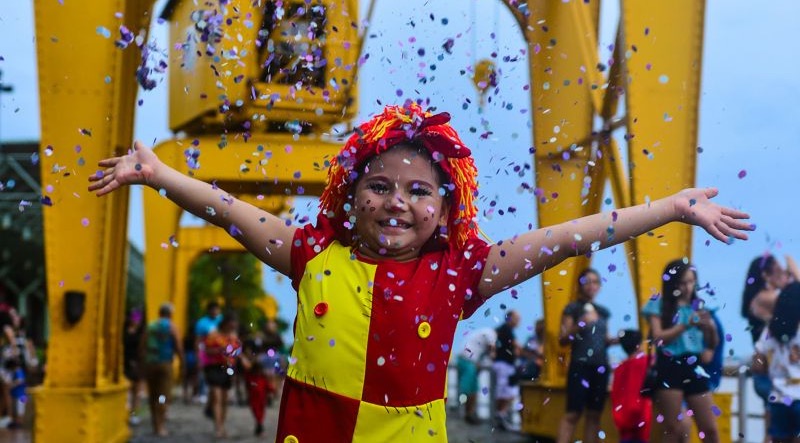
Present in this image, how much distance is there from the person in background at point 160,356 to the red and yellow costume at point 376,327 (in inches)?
329

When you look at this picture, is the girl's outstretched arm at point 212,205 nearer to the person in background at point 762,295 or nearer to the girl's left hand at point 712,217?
the girl's left hand at point 712,217

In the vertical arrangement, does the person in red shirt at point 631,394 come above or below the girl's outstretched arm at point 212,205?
below

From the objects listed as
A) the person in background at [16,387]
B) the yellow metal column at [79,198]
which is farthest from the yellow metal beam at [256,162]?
the person in background at [16,387]

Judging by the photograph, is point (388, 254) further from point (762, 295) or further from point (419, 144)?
point (762, 295)

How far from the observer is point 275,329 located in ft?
40.5

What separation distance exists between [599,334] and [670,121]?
1533 mm

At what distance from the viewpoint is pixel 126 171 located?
116 inches

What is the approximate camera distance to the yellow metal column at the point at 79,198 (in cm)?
700

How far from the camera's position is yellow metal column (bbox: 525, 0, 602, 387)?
7742 mm

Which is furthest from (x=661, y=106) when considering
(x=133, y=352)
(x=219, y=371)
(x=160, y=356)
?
(x=133, y=352)

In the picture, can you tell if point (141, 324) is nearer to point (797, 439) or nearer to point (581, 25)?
point (581, 25)

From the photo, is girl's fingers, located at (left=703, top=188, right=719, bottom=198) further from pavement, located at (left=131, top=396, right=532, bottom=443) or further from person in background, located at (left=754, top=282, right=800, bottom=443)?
pavement, located at (left=131, top=396, right=532, bottom=443)

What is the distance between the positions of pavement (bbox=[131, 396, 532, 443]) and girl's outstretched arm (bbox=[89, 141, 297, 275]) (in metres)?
6.50

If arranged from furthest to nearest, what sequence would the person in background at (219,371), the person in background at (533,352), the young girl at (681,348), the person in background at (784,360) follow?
the person in background at (533,352), the person in background at (219,371), the young girl at (681,348), the person in background at (784,360)
